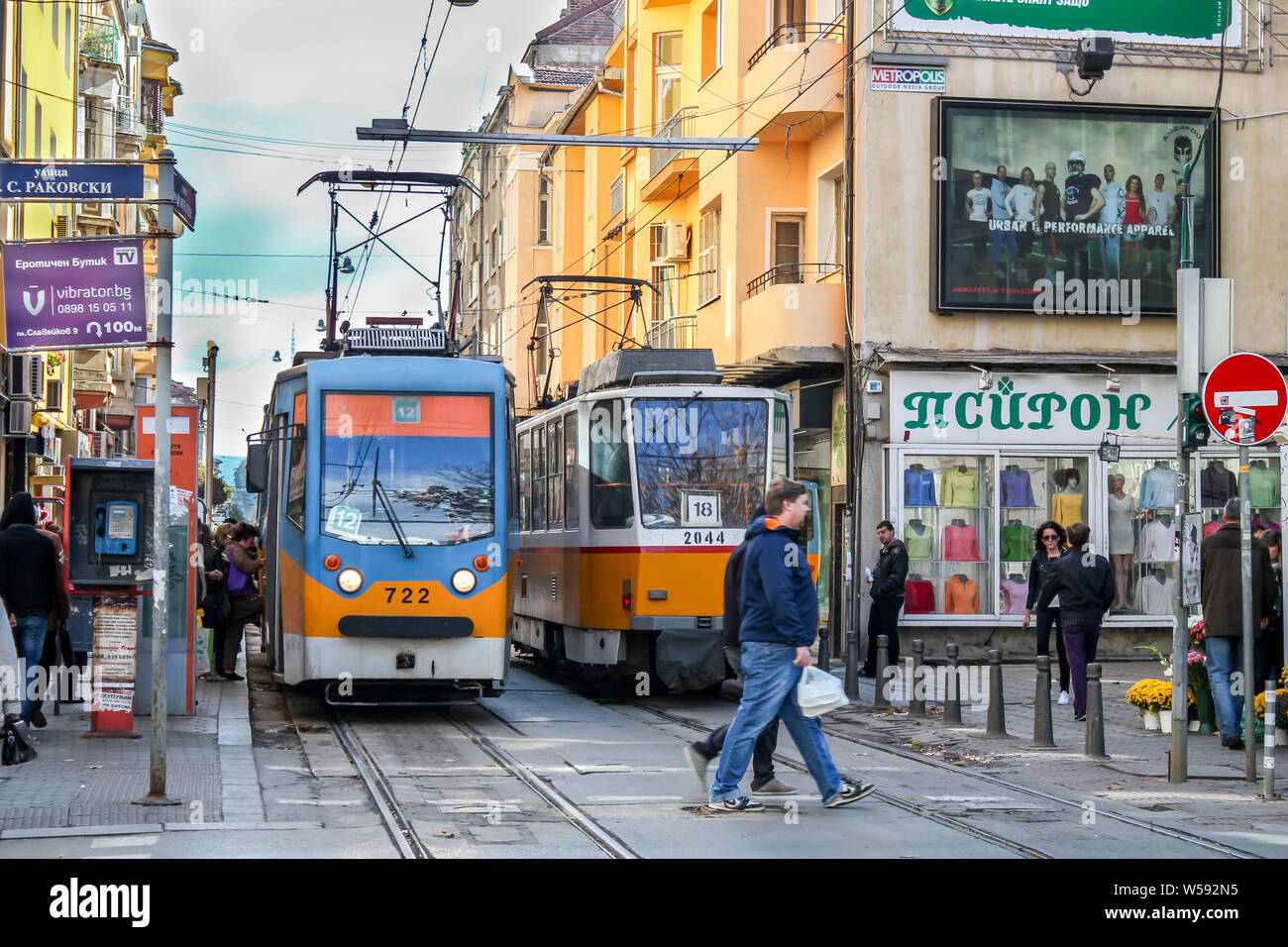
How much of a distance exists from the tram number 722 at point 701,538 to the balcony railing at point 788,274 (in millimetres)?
9547

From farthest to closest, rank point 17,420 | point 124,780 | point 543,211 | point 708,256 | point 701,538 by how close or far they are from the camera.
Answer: point 543,211
point 708,256
point 17,420
point 701,538
point 124,780

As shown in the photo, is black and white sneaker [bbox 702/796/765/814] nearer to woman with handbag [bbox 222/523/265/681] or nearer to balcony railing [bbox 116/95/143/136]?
woman with handbag [bbox 222/523/265/681]

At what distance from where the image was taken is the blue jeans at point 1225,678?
13445 millimetres

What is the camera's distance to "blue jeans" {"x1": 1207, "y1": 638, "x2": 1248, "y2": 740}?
13.4 metres

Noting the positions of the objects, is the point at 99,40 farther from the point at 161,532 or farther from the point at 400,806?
the point at 400,806

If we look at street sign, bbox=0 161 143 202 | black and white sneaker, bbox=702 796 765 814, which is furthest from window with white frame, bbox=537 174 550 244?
black and white sneaker, bbox=702 796 765 814

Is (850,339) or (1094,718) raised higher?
(850,339)

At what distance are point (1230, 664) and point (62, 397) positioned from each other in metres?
25.2

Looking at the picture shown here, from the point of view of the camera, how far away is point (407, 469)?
1557cm

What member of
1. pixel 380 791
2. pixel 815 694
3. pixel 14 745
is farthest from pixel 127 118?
pixel 815 694

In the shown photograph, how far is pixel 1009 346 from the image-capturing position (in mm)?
24453

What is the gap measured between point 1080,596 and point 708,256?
15.8 m

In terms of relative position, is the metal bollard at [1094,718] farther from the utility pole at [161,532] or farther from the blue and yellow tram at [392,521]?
the utility pole at [161,532]
